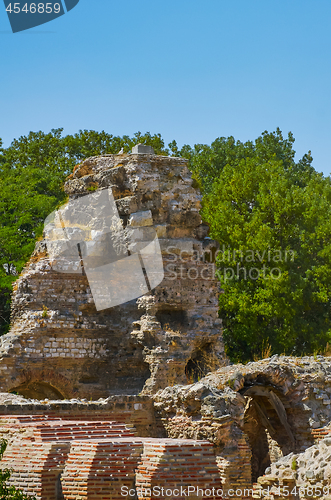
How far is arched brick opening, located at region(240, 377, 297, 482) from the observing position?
14.5m

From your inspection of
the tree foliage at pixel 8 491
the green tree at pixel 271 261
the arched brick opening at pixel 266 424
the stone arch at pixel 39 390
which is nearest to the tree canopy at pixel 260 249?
the green tree at pixel 271 261

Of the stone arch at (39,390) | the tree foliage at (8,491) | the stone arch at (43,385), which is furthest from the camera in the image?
the stone arch at (39,390)

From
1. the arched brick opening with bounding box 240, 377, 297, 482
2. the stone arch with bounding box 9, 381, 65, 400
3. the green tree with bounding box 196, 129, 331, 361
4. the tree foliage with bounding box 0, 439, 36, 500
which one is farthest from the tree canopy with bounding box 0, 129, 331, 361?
the tree foliage with bounding box 0, 439, 36, 500

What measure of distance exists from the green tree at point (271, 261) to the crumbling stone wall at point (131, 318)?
631cm

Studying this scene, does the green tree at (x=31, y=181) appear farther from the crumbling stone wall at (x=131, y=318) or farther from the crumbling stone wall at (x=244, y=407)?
the crumbling stone wall at (x=244, y=407)

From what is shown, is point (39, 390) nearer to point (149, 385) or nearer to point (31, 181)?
point (149, 385)

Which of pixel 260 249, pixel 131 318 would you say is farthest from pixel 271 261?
pixel 131 318

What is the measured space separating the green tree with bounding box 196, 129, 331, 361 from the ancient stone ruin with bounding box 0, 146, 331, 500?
6.31 metres

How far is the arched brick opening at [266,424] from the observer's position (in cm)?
1448

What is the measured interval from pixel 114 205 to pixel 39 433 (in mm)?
9419

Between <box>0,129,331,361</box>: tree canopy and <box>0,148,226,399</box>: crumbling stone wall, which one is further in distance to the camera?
<box>0,129,331,361</box>: tree canopy

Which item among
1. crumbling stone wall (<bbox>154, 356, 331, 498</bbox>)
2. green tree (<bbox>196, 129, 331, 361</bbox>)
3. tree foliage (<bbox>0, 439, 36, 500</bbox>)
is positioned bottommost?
green tree (<bbox>196, 129, 331, 361</bbox>)

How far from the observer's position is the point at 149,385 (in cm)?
1623

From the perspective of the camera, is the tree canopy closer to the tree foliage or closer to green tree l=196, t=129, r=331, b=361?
green tree l=196, t=129, r=331, b=361
